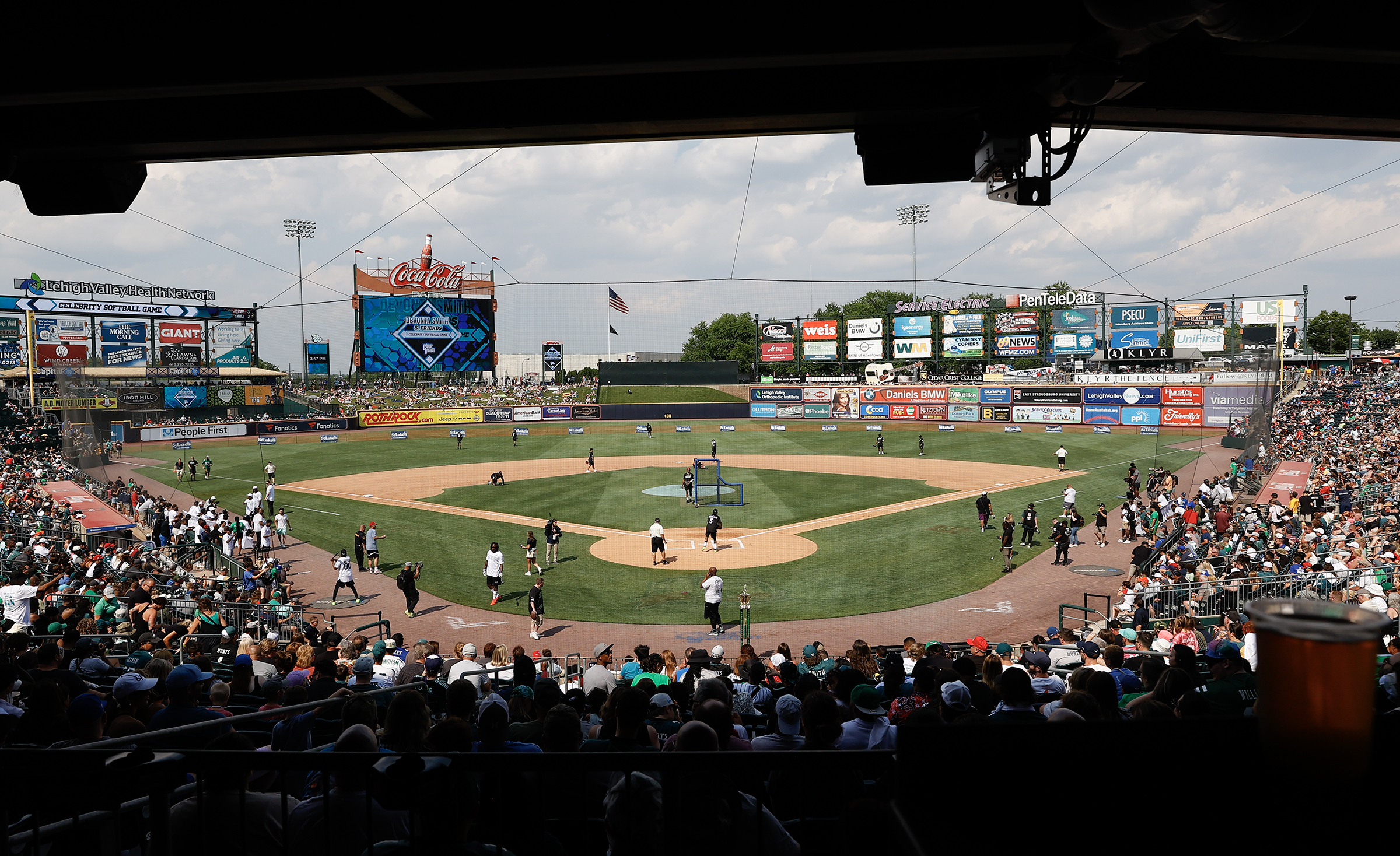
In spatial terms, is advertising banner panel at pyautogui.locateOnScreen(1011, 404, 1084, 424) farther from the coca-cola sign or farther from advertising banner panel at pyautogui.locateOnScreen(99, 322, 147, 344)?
advertising banner panel at pyautogui.locateOnScreen(99, 322, 147, 344)

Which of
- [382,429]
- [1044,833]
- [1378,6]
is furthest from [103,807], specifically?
[382,429]

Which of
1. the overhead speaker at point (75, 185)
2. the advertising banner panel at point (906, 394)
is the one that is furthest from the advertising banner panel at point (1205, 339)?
the overhead speaker at point (75, 185)

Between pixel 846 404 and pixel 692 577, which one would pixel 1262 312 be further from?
pixel 692 577

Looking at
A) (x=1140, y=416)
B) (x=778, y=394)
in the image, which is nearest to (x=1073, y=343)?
(x=1140, y=416)

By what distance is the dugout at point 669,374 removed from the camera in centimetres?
8306

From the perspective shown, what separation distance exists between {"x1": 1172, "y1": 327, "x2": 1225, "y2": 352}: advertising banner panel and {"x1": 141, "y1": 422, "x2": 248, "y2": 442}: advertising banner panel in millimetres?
82018

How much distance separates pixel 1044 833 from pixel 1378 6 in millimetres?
5316

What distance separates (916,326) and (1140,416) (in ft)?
89.9

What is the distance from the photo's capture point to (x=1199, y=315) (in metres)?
79.3

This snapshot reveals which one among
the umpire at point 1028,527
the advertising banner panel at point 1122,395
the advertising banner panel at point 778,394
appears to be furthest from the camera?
the advertising banner panel at point 778,394

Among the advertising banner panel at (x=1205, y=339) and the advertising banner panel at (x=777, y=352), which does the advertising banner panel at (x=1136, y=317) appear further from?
the advertising banner panel at (x=777, y=352)

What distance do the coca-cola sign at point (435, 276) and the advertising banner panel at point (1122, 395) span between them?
49.2 metres

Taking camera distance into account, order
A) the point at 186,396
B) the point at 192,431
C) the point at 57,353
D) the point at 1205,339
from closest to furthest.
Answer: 1. the point at 192,431
2. the point at 186,396
3. the point at 57,353
4. the point at 1205,339

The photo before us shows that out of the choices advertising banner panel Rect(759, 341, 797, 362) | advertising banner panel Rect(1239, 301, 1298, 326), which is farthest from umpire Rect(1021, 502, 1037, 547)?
advertising banner panel Rect(1239, 301, 1298, 326)
